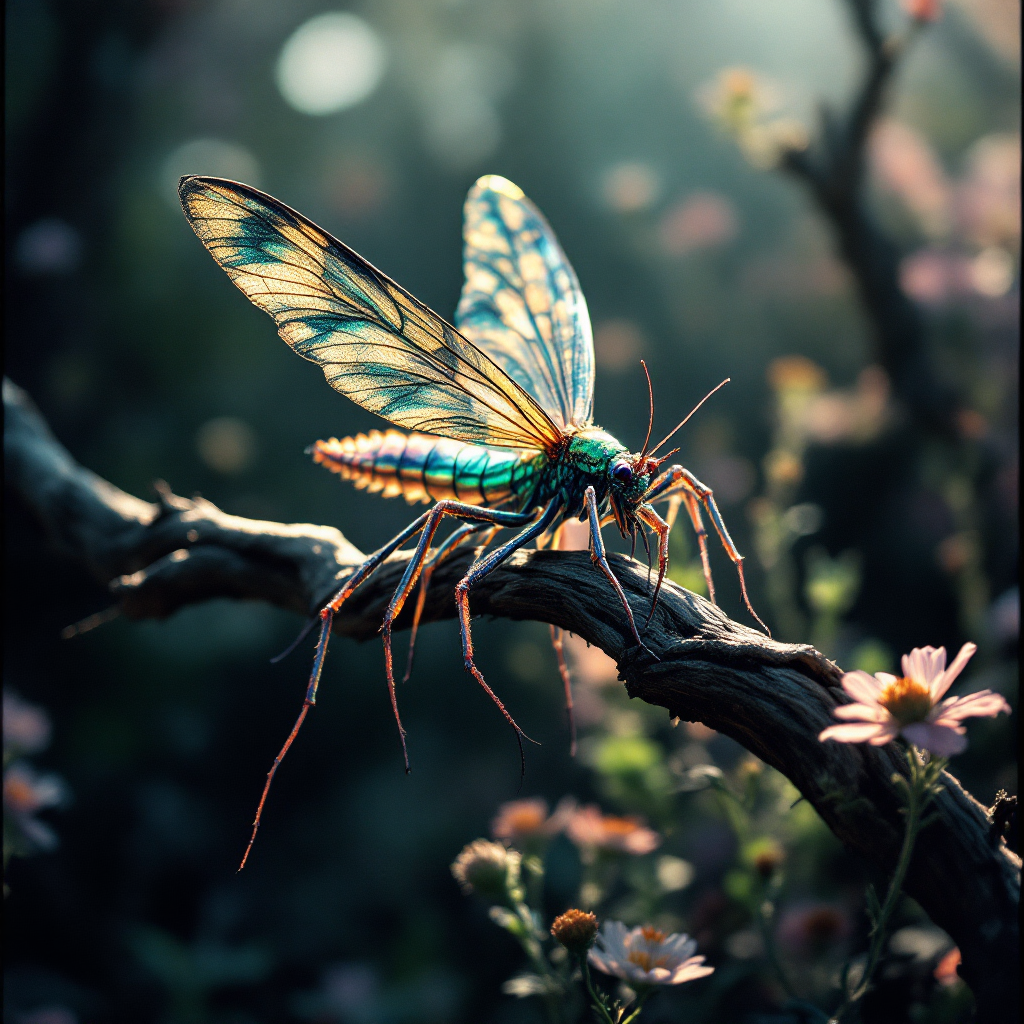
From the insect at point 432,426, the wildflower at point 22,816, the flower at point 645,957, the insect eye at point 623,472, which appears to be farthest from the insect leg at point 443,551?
the wildflower at point 22,816

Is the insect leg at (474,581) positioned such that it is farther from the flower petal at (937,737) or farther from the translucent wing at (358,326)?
the flower petal at (937,737)

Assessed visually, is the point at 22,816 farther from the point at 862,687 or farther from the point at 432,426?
the point at 862,687

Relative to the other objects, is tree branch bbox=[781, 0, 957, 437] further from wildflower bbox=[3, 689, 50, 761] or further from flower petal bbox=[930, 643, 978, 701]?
wildflower bbox=[3, 689, 50, 761]

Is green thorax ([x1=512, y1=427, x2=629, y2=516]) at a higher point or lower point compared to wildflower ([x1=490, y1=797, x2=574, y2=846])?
higher

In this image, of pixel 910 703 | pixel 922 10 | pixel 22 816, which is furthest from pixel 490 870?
pixel 922 10

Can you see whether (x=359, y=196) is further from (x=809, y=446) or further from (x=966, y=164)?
(x=966, y=164)

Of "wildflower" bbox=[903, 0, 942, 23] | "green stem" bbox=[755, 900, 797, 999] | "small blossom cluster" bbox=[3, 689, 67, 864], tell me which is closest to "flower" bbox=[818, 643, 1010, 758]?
"green stem" bbox=[755, 900, 797, 999]
